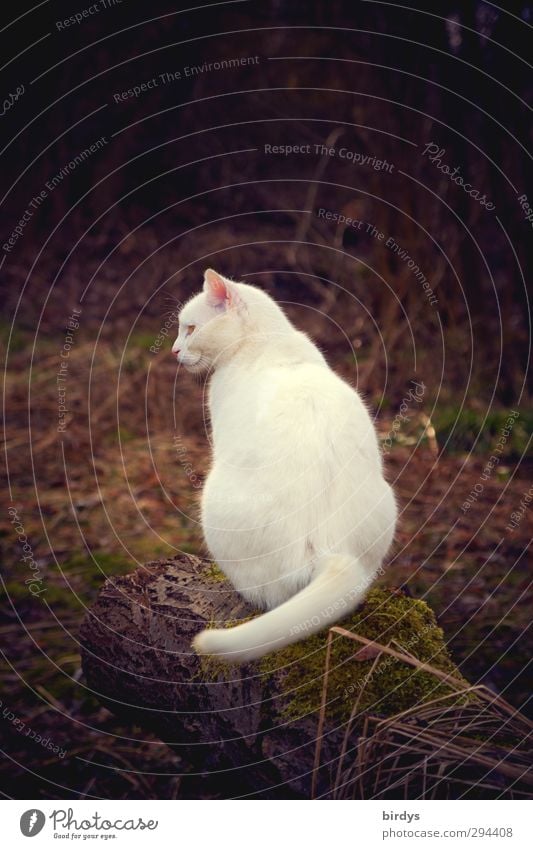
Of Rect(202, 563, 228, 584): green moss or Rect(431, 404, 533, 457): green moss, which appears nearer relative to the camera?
Rect(202, 563, 228, 584): green moss

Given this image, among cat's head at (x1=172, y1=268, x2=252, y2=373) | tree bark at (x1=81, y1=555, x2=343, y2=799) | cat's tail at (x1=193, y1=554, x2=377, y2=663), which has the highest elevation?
cat's head at (x1=172, y1=268, x2=252, y2=373)

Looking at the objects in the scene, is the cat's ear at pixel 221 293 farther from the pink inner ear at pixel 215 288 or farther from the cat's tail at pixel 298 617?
the cat's tail at pixel 298 617

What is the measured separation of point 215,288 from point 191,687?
1305mm

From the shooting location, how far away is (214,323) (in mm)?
2711

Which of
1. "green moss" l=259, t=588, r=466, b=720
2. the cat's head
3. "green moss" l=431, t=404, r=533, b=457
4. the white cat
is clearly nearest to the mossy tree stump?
"green moss" l=259, t=588, r=466, b=720

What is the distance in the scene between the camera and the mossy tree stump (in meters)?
2.25

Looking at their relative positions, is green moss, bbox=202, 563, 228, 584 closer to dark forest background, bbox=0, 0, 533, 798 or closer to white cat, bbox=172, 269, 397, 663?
white cat, bbox=172, 269, 397, 663

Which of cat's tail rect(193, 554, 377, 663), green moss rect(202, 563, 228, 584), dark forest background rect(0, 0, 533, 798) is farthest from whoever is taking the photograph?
dark forest background rect(0, 0, 533, 798)

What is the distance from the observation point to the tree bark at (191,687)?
2260mm

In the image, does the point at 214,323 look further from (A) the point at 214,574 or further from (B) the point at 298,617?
(B) the point at 298,617

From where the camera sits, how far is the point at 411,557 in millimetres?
4891

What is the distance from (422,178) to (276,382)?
4.98 meters

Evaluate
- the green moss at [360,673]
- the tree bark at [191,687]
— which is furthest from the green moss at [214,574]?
the green moss at [360,673]
